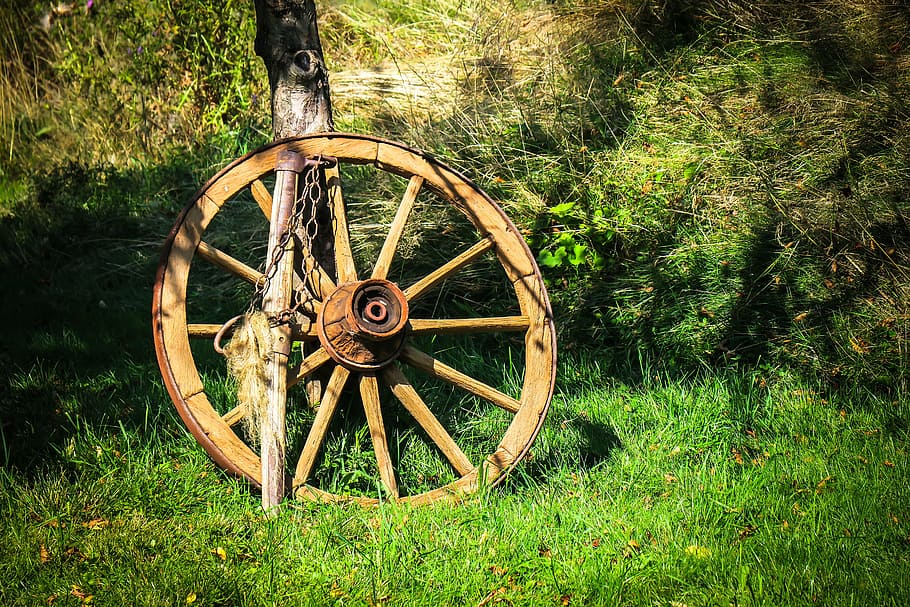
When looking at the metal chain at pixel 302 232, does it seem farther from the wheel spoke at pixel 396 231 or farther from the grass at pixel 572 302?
the grass at pixel 572 302

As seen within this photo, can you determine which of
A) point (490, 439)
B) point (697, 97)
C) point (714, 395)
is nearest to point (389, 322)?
point (490, 439)

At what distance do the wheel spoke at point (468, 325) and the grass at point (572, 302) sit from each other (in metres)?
0.64

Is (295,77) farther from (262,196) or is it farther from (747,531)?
(747,531)

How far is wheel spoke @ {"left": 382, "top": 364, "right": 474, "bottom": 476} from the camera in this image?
3.07m

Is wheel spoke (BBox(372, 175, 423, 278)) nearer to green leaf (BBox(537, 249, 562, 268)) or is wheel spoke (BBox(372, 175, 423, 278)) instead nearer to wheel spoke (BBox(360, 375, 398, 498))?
wheel spoke (BBox(360, 375, 398, 498))

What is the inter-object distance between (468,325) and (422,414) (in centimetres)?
39

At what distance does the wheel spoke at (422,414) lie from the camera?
121 inches

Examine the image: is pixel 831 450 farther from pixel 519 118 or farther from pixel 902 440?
pixel 519 118

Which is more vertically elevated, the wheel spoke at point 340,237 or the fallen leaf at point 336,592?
the wheel spoke at point 340,237

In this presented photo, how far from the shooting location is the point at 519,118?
5.18 m

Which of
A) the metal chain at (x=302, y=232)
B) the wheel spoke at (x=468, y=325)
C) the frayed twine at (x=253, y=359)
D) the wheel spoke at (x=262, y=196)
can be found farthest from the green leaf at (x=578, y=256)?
the frayed twine at (x=253, y=359)

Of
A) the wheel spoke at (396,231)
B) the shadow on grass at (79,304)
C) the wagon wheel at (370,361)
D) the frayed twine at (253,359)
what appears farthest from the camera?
the shadow on grass at (79,304)

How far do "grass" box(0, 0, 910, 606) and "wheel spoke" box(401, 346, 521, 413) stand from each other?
14.1 inches

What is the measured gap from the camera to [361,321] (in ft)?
9.36
